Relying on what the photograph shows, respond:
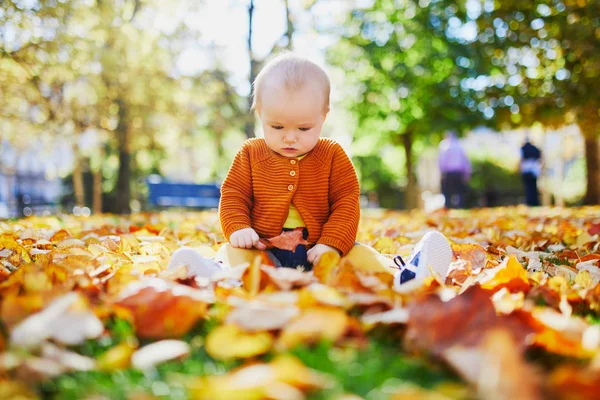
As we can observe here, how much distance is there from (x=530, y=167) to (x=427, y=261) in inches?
426

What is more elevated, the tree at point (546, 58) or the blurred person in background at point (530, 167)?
the tree at point (546, 58)

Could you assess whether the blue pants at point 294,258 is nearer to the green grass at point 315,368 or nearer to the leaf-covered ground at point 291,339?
the leaf-covered ground at point 291,339

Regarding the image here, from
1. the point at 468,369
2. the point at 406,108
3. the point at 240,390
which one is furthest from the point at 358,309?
the point at 406,108

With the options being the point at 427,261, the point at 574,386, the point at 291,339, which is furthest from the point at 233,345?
the point at 427,261

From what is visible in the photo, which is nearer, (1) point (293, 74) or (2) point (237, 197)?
(1) point (293, 74)

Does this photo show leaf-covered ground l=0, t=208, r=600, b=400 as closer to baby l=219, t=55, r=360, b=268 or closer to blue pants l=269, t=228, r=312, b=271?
blue pants l=269, t=228, r=312, b=271

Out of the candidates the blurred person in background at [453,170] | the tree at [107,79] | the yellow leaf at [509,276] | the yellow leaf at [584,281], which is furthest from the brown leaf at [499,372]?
the blurred person in background at [453,170]

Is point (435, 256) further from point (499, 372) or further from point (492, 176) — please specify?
point (492, 176)

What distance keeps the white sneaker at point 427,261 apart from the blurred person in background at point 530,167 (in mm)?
10413

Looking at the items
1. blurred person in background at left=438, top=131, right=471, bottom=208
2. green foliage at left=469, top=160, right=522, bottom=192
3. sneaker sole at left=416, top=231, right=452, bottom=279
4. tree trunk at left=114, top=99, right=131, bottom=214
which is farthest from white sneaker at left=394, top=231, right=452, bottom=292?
green foliage at left=469, top=160, right=522, bottom=192

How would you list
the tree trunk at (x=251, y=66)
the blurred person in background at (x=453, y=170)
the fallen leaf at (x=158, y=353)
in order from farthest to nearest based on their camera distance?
1. the blurred person in background at (x=453, y=170)
2. the tree trunk at (x=251, y=66)
3. the fallen leaf at (x=158, y=353)

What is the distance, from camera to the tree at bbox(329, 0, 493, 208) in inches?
520

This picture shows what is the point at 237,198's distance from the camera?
2.36 metres

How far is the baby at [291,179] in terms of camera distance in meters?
2.12
